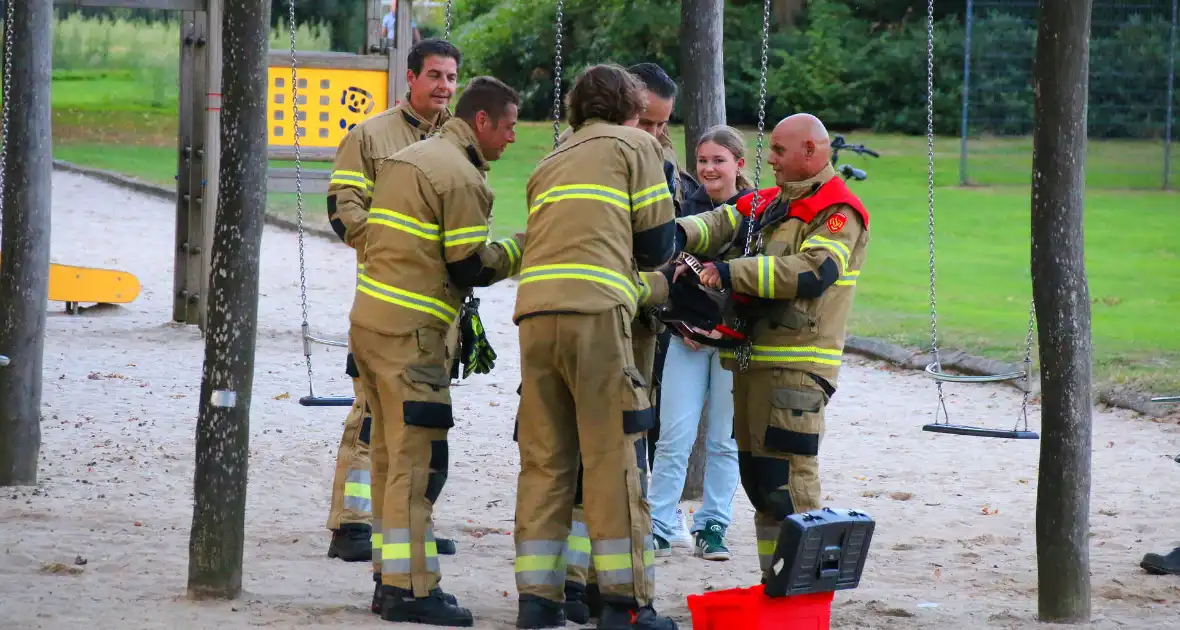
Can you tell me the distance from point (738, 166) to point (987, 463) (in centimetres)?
341

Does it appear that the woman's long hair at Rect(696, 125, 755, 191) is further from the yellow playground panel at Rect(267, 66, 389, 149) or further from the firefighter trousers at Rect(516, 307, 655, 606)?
the yellow playground panel at Rect(267, 66, 389, 149)

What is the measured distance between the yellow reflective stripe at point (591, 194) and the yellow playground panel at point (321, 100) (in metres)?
6.91

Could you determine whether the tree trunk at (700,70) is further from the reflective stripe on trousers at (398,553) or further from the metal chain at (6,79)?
the metal chain at (6,79)

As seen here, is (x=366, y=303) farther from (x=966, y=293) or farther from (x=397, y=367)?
(x=966, y=293)

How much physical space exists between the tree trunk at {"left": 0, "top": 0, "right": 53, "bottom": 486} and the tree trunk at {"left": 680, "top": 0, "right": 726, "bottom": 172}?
321 cm

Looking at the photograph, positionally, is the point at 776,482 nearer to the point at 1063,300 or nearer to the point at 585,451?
the point at 585,451

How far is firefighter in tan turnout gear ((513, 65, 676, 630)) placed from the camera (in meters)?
5.25

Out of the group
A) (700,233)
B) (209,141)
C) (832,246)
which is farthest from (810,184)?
(209,141)

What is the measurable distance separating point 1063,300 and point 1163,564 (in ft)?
4.85

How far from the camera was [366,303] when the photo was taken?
18.1 feet

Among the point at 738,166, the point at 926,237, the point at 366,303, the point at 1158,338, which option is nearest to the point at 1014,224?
the point at 926,237

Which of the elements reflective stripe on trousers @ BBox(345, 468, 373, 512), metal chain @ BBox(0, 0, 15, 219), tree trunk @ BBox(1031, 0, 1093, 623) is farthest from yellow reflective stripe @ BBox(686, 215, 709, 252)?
metal chain @ BBox(0, 0, 15, 219)

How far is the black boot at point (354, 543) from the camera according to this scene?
21.2ft

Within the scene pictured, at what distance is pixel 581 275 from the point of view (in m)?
5.22
